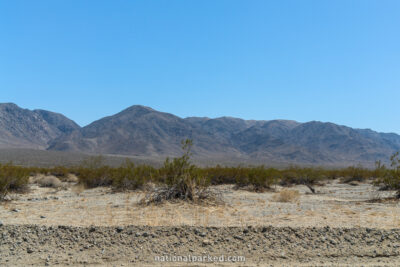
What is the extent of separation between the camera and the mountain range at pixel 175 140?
13200 cm

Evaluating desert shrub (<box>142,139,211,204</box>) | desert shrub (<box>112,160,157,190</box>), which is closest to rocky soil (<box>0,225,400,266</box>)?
desert shrub (<box>142,139,211,204</box>)

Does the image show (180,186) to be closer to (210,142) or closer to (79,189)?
(79,189)

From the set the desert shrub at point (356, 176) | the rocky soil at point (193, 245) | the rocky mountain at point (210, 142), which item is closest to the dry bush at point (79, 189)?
the rocky soil at point (193, 245)

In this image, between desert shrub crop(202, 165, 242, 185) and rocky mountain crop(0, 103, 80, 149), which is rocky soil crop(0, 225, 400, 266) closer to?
desert shrub crop(202, 165, 242, 185)

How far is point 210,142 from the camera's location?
149 m

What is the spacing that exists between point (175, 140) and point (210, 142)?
16372 mm

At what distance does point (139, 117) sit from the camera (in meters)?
163

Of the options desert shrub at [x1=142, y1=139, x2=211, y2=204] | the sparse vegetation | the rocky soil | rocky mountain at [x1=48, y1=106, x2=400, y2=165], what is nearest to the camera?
the rocky soil

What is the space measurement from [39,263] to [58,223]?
6.10ft

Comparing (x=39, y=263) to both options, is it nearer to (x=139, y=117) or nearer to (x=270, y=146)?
(x=270, y=146)

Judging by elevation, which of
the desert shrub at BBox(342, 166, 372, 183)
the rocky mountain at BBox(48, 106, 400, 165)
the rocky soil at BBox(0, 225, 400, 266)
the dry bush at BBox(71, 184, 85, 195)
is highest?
the rocky mountain at BBox(48, 106, 400, 165)

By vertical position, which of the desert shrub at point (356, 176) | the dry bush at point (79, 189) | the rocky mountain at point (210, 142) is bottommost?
the dry bush at point (79, 189)

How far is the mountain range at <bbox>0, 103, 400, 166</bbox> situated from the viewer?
132 meters

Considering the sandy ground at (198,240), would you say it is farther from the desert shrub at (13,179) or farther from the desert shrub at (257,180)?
the desert shrub at (257,180)
